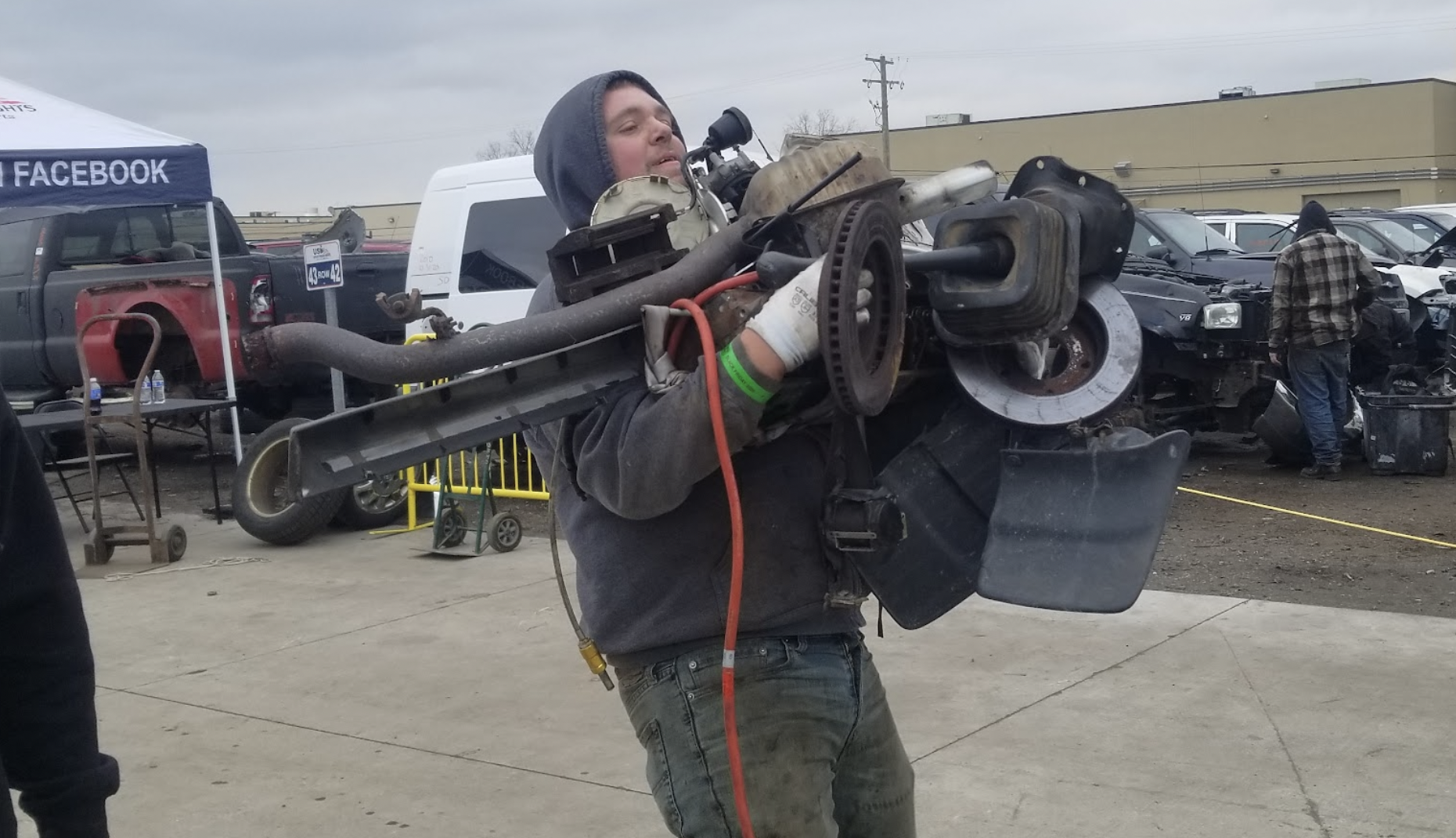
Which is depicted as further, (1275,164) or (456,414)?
(1275,164)

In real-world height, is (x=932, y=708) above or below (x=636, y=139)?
below

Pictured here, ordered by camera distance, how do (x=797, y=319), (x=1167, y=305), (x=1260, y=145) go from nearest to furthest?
(x=797, y=319), (x=1167, y=305), (x=1260, y=145)

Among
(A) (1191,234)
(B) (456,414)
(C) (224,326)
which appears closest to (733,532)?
(B) (456,414)

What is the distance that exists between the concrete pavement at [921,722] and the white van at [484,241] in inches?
138

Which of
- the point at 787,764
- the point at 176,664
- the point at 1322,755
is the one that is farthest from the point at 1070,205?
the point at 176,664

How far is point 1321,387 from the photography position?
9531mm

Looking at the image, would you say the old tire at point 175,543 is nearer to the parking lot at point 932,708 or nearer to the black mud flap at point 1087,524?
the parking lot at point 932,708

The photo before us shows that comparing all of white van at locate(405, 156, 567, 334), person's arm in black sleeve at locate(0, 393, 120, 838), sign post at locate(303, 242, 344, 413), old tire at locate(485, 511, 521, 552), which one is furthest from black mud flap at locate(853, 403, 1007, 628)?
white van at locate(405, 156, 567, 334)

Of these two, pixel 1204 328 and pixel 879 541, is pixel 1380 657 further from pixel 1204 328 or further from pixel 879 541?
pixel 1204 328

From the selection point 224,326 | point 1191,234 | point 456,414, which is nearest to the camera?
point 456,414

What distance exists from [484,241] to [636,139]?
7.91 m

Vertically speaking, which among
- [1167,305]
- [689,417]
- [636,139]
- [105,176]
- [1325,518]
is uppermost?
[105,176]

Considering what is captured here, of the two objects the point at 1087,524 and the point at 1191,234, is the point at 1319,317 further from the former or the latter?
the point at 1087,524

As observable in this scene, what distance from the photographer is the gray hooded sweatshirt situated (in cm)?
215
